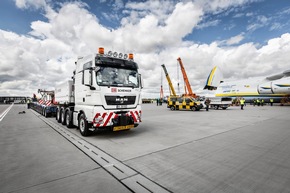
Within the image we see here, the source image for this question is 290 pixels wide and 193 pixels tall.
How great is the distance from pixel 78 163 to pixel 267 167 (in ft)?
13.8

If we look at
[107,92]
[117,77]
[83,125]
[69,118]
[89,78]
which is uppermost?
[117,77]

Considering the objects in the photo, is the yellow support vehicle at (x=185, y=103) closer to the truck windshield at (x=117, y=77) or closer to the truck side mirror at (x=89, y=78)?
the truck windshield at (x=117, y=77)

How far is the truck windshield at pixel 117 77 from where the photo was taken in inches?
229

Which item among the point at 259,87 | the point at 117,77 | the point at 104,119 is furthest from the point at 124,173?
the point at 259,87

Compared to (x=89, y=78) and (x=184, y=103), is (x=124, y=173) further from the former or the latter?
(x=184, y=103)

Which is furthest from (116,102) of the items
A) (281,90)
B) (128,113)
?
(281,90)

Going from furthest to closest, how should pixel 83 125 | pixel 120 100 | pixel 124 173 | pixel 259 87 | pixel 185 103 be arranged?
1. pixel 259 87
2. pixel 185 103
3. pixel 83 125
4. pixel 120 100
5. pixel 124 173

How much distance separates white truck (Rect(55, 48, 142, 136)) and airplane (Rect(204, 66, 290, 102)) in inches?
1232

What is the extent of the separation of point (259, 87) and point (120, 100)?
113ft

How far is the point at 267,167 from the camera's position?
3.37 meters

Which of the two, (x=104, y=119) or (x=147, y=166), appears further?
(x=104, y=119)

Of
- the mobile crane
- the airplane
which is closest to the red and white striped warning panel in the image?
the mobile crane

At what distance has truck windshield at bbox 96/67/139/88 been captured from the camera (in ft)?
19.1

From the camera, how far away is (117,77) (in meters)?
6.15
